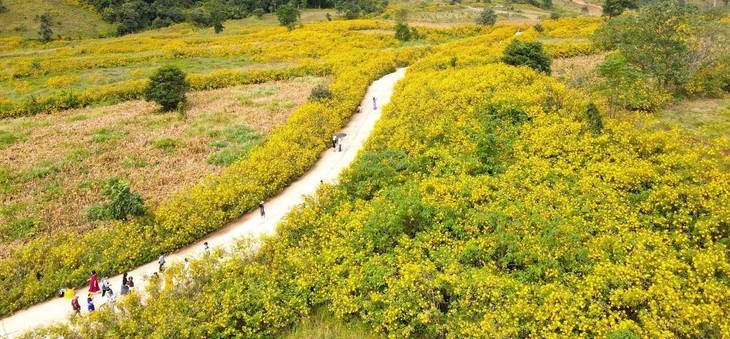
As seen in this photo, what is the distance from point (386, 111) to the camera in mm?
35625

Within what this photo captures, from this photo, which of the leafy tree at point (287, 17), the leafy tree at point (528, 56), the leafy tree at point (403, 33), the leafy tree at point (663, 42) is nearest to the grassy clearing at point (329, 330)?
the leafy tree at point (663, 42)

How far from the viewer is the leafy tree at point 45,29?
8800 centimetres

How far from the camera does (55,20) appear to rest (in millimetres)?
96312

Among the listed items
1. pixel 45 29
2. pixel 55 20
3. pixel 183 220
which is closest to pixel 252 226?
pixel 183 220

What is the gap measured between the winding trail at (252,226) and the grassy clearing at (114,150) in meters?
5.32

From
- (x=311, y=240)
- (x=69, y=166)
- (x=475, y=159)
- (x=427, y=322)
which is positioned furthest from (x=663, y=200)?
(x=69, y=166)

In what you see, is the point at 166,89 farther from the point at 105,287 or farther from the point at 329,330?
the point at 329,330

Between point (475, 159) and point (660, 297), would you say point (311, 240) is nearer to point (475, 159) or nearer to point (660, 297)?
point (475, 159)

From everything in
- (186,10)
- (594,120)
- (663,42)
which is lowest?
(594,120)

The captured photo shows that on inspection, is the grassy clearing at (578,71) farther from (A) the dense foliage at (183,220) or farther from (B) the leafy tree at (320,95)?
(B) the leafy tree at (320,95)

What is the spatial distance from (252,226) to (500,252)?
14.1 m

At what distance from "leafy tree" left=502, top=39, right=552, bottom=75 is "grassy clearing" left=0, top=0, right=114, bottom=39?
9309cm

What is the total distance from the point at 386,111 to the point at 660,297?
24787mm

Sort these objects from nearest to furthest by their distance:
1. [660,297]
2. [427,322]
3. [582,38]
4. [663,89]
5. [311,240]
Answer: [660,297], [427,322], [311,240], [663,89], [582,38]
